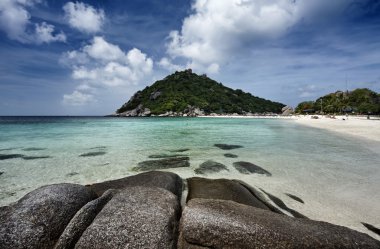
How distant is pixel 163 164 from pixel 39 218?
7450 millimetres

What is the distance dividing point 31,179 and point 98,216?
7.38m

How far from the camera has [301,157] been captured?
40.0 feet

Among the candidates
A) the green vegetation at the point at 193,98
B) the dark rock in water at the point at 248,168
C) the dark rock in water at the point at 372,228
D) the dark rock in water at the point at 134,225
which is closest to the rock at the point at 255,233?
the dark rock in water at the point at 134,225

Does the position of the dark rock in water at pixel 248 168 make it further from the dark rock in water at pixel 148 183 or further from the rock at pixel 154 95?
the rock at pixel 154 95

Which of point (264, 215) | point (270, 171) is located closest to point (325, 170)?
point (270, 171)

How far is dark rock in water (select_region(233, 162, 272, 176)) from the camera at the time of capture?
9.15 metres

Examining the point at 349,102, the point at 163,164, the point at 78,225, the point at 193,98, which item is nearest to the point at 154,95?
the point at 193,98

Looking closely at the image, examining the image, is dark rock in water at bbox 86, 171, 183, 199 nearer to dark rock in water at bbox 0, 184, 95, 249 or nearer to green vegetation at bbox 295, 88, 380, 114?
dark rock in water at bbox 0, 184, 95, 249

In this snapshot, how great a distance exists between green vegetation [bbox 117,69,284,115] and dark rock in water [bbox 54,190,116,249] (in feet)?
419

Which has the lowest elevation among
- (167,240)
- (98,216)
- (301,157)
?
(301,157)

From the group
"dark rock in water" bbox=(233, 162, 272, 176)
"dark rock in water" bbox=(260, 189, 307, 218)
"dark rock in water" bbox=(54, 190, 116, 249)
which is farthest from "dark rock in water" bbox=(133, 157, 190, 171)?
"dark rock in water" bbox=(54, 190, 116, 249)

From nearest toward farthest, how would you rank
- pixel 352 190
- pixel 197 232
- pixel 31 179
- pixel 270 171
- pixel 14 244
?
pixel 14 244 → pixel 197 232 → pixel 352 190 → pixel 31 179 → pixel 270 171

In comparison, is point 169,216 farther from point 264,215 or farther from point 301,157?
point 301,157

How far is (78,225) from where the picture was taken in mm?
3232
